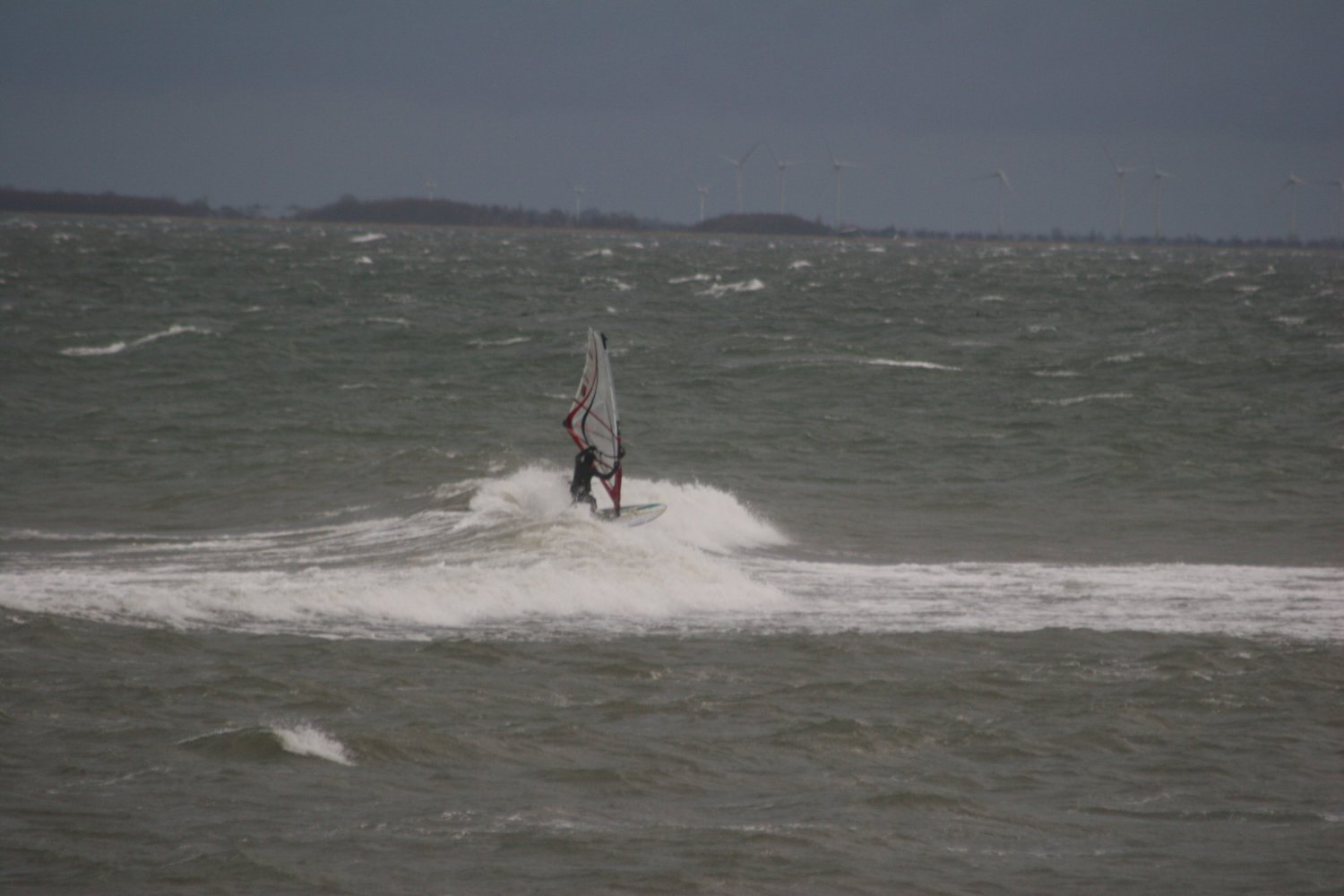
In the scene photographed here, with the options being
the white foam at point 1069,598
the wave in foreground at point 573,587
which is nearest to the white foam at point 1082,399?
the wave in foreground at point 573,587

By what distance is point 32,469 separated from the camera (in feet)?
74.6

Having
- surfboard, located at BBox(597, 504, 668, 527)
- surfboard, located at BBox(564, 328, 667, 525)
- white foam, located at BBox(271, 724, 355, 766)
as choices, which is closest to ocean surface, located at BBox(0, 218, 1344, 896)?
white foam, located at BBox(271, 724, 355, 766)

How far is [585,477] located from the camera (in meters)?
18.2

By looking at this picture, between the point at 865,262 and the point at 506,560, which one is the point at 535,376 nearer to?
the point at 506,560

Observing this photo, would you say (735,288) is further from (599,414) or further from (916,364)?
(599,414)

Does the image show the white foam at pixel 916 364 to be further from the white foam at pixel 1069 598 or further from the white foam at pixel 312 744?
the white foam at pixel 312 744

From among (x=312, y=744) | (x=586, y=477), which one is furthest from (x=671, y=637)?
(x=586, y=477)

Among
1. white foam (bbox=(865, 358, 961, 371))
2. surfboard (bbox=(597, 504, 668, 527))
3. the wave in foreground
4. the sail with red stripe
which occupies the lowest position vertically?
the wave in foreground

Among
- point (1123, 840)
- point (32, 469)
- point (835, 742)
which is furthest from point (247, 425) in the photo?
point (1123, 840)

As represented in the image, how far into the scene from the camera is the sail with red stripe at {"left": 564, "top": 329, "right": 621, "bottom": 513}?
57.0 feet

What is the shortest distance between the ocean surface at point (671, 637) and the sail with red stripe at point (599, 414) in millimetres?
737

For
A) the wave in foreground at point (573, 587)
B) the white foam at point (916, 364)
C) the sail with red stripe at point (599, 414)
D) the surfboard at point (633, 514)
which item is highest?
the sail with red stripe at point (599, 414)

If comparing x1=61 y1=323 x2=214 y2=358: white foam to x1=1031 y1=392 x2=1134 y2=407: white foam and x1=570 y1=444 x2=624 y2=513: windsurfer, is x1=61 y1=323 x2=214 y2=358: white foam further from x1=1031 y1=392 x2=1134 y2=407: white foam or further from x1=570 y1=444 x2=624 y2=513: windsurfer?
x1=570 y1=444 x2=624 y2=513: windsurfer

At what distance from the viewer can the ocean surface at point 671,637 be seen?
8438mm
